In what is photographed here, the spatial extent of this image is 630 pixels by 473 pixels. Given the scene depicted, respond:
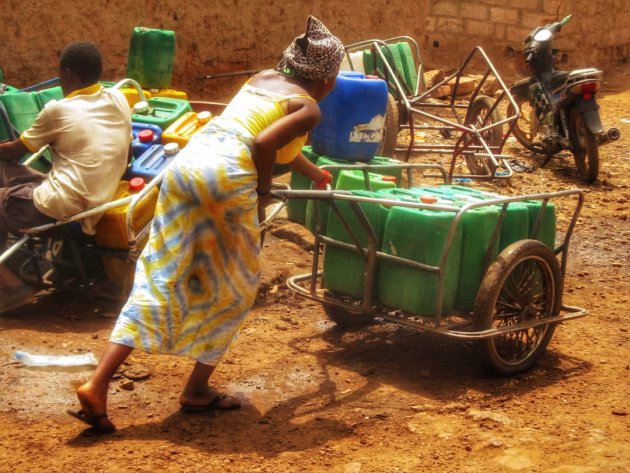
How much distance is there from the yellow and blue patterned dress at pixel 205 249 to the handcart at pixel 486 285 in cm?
36

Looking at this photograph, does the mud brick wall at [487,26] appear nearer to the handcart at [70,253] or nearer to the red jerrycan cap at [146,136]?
the red jerrycan cap at [146,136]

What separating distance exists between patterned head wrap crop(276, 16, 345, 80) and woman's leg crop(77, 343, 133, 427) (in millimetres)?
1320

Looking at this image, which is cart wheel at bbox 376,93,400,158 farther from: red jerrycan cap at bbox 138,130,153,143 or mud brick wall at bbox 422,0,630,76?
mud brick wall at bbox 422,0,630,76

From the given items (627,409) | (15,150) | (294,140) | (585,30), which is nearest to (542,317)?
(627,409)

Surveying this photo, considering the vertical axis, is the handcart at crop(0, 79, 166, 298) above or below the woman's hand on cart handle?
below

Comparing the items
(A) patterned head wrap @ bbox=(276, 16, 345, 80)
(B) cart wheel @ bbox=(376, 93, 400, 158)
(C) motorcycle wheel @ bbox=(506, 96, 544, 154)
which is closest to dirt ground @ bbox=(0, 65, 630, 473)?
(A) patterned head wrap @ bbox=(276, 16, 345, 80)

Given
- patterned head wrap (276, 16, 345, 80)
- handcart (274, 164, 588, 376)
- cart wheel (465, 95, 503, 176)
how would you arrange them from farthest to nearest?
cart wheel (465, 95, 503, 176) < handcart (274, 164, 588, 376) < patterned head wrap (276, 16, 345, 80)

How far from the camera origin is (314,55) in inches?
163

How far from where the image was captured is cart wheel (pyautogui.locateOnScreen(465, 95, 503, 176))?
30.3 ft

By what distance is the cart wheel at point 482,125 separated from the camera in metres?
9.25

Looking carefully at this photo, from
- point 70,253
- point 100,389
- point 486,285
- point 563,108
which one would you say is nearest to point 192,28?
point 563,108

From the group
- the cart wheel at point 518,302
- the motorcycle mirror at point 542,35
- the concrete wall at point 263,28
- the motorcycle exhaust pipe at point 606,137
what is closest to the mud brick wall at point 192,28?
the concrete wall at point 263,28

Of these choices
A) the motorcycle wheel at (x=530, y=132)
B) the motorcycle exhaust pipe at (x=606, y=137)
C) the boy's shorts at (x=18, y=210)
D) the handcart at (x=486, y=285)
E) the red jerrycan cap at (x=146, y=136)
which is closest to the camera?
the handcart at (x=486, y=285)

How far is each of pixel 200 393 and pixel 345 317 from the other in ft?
4.47
